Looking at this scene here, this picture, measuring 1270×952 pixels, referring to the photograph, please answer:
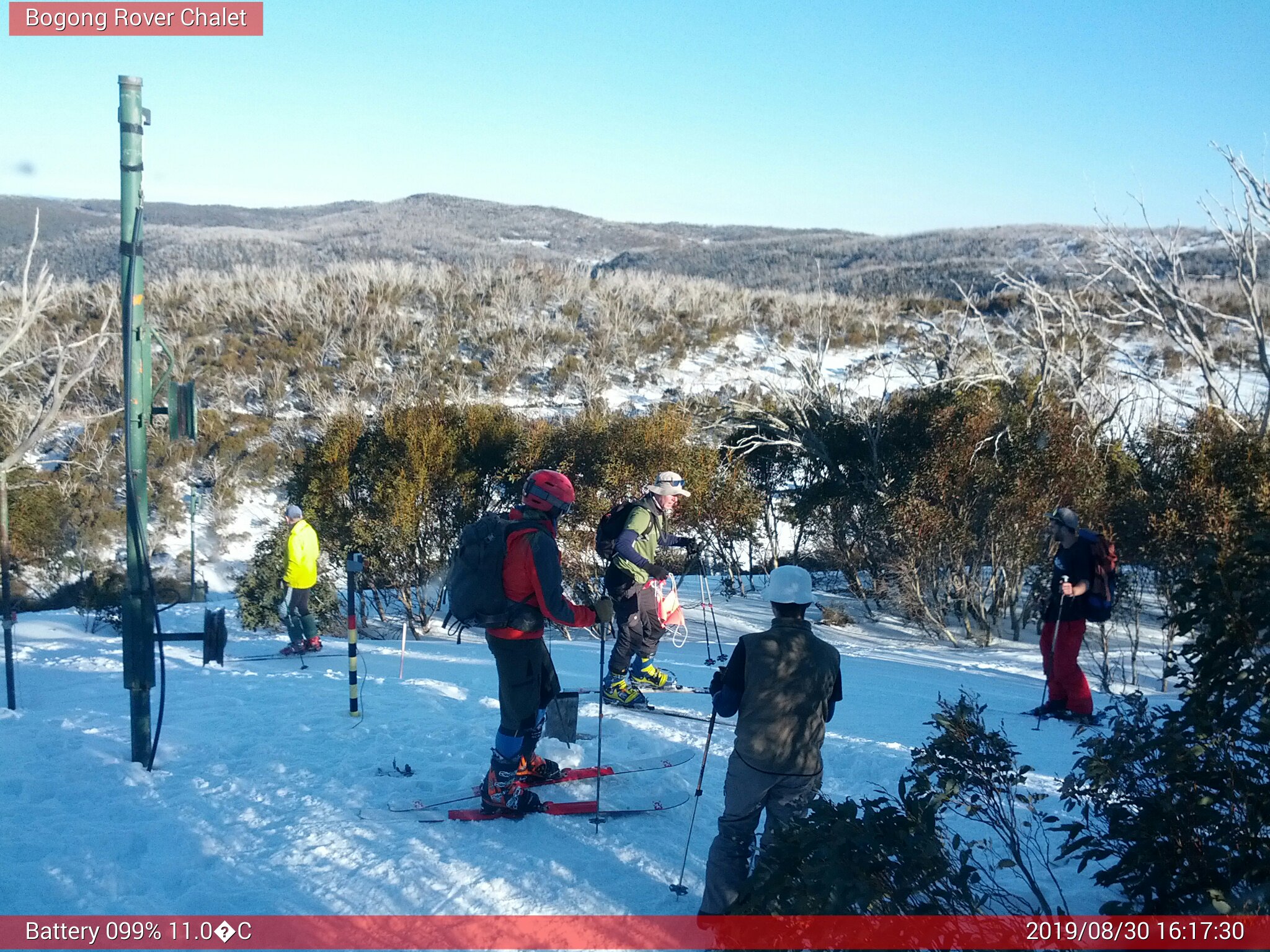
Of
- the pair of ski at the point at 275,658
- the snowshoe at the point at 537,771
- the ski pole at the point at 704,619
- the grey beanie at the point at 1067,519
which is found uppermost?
the grey beanie at the point at 1067,519

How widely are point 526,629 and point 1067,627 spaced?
4.72m

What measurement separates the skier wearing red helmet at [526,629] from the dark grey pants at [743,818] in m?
Answer: 1.43

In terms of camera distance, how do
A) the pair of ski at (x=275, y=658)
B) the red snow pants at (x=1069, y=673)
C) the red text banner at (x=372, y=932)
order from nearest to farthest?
the red text banner at (x=372, y=932)
the red snow pants at (x=1069, y=673)
the pair of ski at (x=275, y=658)

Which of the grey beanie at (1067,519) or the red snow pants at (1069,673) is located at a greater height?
the grey beanie at (1067,519)

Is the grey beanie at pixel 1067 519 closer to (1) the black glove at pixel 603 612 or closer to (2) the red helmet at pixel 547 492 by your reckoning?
(1) the black glove at pixel 603 612

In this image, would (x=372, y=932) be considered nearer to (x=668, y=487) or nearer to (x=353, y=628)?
(x=353, y=628)

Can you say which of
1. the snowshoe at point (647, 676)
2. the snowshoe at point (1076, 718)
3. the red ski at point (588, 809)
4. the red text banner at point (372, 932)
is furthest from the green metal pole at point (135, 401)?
the snowshoe at point (1076, 718)

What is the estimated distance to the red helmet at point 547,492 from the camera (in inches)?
210

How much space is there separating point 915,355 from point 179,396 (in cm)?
2587

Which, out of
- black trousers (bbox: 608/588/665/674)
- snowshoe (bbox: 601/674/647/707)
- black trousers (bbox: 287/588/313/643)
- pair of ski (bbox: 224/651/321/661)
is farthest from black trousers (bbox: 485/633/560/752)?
black trousers (bbox: 287/588/313/643)

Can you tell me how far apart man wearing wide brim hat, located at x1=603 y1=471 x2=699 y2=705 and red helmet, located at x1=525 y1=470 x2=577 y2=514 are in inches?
81.3

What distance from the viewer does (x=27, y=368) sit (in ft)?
86.2

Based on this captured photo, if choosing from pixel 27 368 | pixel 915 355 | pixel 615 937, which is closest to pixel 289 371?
pixel 27 368

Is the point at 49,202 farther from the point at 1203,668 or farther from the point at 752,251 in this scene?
the point at 1203,668
